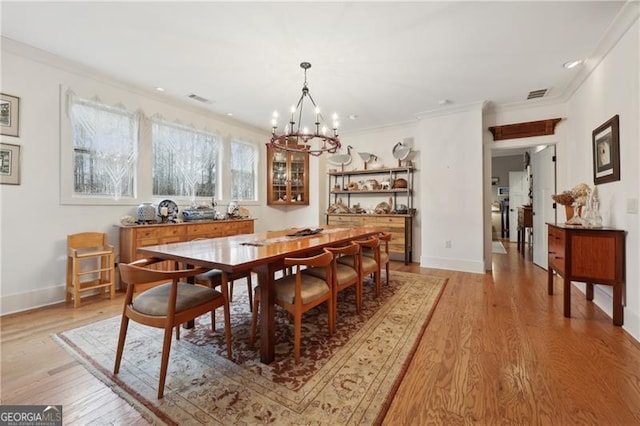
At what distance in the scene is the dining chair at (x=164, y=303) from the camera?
1.56 meters

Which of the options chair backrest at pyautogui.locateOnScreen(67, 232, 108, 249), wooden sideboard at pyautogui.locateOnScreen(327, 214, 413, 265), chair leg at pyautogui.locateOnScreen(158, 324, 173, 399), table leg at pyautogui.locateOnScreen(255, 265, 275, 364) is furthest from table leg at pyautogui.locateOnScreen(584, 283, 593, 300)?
chair backrest at pyautogui.locateOnScreen(67, 232, 108, 249)

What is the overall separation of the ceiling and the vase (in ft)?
5.34

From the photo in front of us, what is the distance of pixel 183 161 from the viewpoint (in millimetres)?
4336

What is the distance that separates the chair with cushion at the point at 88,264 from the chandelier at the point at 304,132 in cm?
233

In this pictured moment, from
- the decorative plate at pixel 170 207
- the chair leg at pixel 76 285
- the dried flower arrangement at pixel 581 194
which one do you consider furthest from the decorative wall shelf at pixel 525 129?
the chair leg at pixel 76 285

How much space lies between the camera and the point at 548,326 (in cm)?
240

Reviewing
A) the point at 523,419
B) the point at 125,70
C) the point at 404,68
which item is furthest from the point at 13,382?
the point at 404,68

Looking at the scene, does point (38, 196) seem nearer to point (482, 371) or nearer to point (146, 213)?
point (146, 213)

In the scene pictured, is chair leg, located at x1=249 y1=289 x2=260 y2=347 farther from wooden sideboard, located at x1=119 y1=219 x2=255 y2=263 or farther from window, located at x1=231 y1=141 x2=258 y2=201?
window, located at x1=231 y1=141 x2=258 y2=201

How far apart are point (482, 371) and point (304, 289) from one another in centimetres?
129

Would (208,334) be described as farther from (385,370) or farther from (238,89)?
(238,89)

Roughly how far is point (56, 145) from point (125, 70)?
1.15 m

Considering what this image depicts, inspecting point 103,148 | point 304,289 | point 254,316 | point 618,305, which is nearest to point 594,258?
point 618,305

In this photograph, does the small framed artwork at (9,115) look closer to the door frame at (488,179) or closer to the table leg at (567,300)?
the table leg at (567,300)
